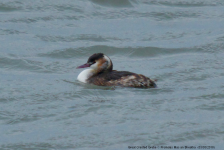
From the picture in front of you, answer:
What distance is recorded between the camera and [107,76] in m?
9.86

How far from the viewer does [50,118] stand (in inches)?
302

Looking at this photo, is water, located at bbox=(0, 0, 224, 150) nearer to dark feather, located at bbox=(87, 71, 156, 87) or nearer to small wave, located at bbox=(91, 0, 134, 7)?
small wave, located at bbox=(91, 0, 134, 7)

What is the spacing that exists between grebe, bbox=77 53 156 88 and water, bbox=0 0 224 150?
0.19m

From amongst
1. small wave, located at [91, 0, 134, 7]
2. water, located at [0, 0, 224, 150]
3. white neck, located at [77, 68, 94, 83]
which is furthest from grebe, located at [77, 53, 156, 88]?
small wave, located at [91, 0, 134, 7]

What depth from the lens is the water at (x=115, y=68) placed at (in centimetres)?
712

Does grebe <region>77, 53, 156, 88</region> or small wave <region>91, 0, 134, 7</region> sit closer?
grebe <region>77, 53, 156, 88</region>

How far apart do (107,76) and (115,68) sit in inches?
66.9

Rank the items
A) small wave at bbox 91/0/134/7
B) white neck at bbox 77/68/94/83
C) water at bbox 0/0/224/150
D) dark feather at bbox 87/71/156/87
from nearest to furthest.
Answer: water at bbox 0/0/224/150
dark feather at bbox 87/71/156/87
white neck at bbox 77/68/94/83
small wave at bbox 91/0/134/7

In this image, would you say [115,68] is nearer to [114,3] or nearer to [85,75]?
[85,75]

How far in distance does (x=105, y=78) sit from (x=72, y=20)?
17.3 ft

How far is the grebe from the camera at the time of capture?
9.54 meters

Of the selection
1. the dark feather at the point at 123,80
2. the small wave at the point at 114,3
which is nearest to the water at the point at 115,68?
the small wave at the point at 114,3

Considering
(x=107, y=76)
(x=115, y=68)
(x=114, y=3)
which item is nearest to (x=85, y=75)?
(x=107, y=76)

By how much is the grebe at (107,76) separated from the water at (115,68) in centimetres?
19
